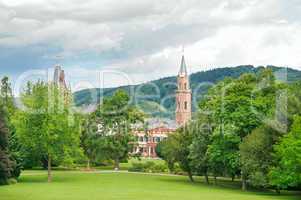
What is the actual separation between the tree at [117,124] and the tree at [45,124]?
18.2 m

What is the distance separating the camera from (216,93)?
5384 centimetres

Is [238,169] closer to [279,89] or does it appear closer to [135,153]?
[279,89]

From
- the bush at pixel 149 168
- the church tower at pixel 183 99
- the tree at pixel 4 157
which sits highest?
the church tower at pixel 183 99

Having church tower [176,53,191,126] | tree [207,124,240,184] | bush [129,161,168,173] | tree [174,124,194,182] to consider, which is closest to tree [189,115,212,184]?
tree [207,124,240,184]

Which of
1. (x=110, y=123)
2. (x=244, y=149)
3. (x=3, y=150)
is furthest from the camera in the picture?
(x=110, y=123)

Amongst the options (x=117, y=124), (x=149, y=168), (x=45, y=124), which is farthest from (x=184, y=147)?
(x=117, y=124)

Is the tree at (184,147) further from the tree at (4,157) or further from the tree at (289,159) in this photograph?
the tree at (4,157)

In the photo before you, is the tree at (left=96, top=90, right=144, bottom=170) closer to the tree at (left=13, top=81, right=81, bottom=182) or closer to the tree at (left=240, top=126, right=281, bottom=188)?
the tree at (left=13, top=81, right=81, bottom=182)

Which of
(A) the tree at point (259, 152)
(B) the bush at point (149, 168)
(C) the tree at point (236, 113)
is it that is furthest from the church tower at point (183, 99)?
(A) the tree at point (259, 152)

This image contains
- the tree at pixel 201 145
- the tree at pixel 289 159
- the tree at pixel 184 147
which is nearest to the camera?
the tree at pixel 289 159

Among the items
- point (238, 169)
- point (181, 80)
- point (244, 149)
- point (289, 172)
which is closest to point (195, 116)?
point (238, 169)

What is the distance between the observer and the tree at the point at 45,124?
5488cm

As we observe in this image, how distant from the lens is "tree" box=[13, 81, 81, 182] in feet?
180

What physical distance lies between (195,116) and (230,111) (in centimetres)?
663
